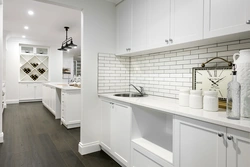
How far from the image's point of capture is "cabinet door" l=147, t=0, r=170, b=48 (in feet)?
6.02

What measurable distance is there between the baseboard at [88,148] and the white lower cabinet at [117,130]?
0.38 ft

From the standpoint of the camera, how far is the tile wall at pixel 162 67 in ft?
5.60

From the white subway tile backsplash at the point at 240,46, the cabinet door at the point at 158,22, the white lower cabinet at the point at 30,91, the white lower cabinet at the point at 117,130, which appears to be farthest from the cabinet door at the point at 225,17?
the white lower cabinet at the point at 30,91

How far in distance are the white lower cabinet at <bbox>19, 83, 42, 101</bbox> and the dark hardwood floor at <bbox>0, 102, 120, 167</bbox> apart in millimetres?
3514

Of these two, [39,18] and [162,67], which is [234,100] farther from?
[39,18]

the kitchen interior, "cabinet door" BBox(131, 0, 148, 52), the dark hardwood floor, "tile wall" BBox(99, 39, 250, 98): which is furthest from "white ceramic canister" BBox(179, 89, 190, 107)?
the dark hardwood floor

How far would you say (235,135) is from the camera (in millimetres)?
1024

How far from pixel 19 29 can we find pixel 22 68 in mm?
2408

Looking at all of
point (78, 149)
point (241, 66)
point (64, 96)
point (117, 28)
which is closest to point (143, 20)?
point (117, 28)

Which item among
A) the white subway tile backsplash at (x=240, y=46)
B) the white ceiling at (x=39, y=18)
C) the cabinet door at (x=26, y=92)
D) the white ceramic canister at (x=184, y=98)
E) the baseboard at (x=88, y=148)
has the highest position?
the white ceiling at (x=39, y=18)

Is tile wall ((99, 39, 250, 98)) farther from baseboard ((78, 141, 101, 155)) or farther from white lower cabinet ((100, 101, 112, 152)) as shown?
baseboard ((78, 141, 101, 155))

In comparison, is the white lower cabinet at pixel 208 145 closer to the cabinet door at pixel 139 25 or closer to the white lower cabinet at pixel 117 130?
the white lower cabinet at pixel 117 130

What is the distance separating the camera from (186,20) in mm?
1613

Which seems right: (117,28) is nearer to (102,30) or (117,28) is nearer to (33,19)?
(102,30)
